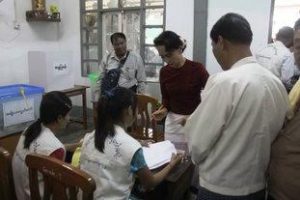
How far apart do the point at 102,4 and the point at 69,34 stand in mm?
857

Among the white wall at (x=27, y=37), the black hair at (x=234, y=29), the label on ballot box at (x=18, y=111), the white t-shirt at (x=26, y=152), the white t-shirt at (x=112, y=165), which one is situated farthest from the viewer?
the white wall at (x=27, y=37)

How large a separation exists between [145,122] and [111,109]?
857 mm

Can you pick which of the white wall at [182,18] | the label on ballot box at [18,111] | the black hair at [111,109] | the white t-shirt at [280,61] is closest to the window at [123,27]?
the white wall at [182,18]

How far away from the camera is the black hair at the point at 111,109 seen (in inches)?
55.2

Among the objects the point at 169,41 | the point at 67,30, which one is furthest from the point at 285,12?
the point at 67,30

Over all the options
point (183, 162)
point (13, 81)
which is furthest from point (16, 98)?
point (183, 162)

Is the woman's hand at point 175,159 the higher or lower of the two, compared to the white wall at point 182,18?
lower

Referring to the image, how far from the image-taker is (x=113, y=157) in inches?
52.8

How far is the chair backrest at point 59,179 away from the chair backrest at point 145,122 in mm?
1092

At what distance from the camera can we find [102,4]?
5055 mm

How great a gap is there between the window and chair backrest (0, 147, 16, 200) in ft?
11.3

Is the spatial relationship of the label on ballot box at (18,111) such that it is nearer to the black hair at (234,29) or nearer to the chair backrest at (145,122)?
the chair backrest at (145,122)

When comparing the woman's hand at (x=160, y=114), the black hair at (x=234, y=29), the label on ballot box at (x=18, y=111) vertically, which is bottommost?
the label on ballot box at (x=18, y=111)

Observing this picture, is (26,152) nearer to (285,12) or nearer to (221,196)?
(221,196)
